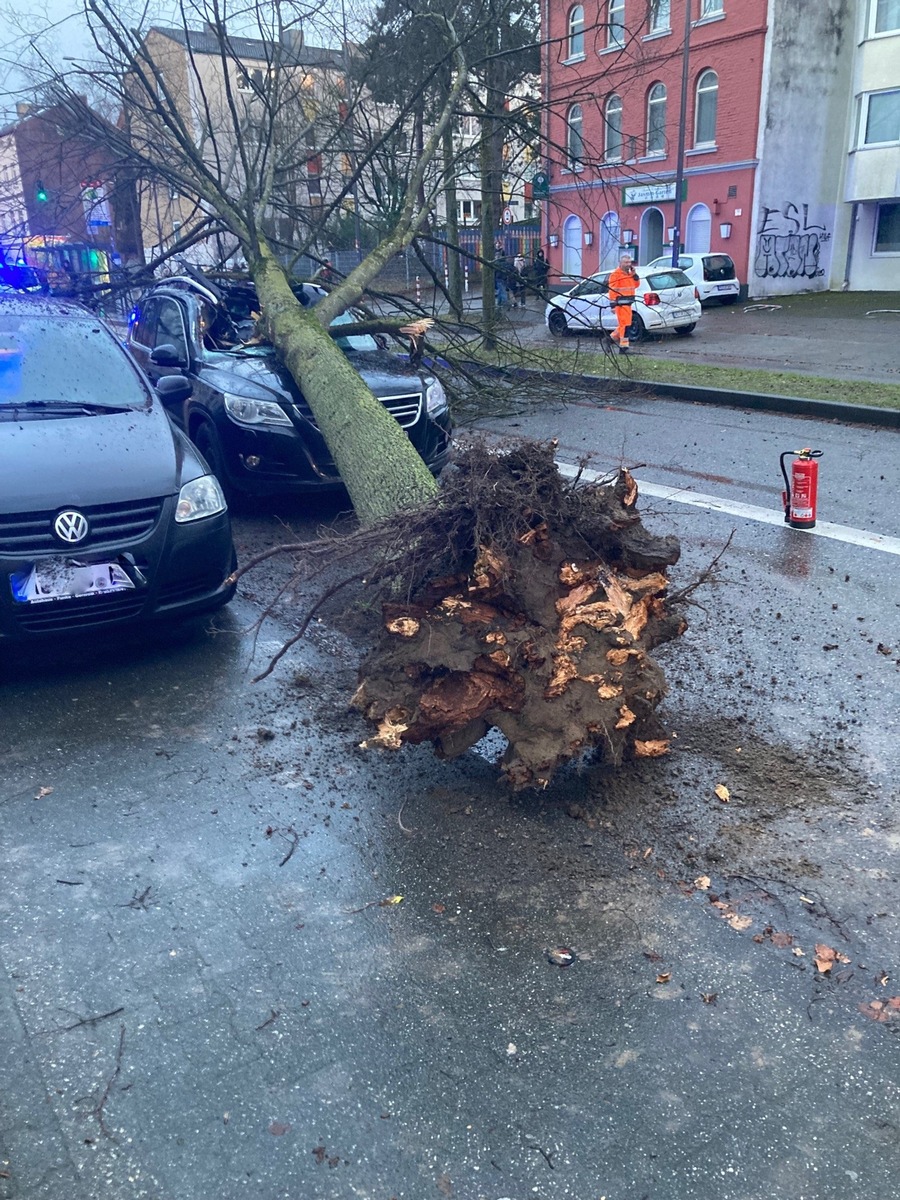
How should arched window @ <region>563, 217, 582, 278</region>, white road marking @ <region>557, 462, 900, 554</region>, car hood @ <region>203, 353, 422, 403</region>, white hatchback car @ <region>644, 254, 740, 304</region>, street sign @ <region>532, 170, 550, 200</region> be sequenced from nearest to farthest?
white road marking @ <region>557, 462, 900, 554</region> → car hood @ <region>203, 353, 422, 403</region> → street sign @ <region>532, 170, 550, 200</region> → white hatchback car @ <region>644, 254, 740, 304</region> → arched window @ <region>563, 217, 582, 278</region>

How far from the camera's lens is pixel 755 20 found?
31.8 m

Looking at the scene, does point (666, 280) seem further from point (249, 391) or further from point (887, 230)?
point (249, 391)

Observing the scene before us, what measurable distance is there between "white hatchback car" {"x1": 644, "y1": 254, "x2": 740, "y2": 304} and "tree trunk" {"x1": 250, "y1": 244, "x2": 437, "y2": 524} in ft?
79.2

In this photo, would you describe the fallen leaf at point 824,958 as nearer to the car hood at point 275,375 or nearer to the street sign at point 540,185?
the car hood at point 275,375

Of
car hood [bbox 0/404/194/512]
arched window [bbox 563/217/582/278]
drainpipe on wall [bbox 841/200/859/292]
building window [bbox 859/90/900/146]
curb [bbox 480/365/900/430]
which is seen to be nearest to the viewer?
car hood [bbox 0/404/194/512]

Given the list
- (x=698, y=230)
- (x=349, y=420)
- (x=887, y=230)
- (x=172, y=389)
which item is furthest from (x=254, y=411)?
(x=698, y=230)

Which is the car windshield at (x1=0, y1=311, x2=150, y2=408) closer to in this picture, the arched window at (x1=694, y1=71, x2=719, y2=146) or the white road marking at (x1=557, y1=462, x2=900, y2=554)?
the white road marking at (x1=557, y1=462, x2=900, y2=554)

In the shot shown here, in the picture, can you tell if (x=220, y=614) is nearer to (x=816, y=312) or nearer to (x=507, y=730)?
(x=507, y=730)

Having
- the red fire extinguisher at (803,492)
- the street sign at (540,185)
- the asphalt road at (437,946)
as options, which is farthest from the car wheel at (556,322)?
the asphalt road at (437,946)

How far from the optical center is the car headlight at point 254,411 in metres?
7.23

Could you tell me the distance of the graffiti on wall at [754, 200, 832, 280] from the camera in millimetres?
33219

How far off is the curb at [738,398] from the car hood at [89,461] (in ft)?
15.9

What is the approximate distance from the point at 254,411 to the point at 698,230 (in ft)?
107

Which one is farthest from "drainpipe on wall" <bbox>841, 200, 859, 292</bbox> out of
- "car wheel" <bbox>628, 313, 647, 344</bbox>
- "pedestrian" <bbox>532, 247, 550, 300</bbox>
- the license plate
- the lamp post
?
the license plate
